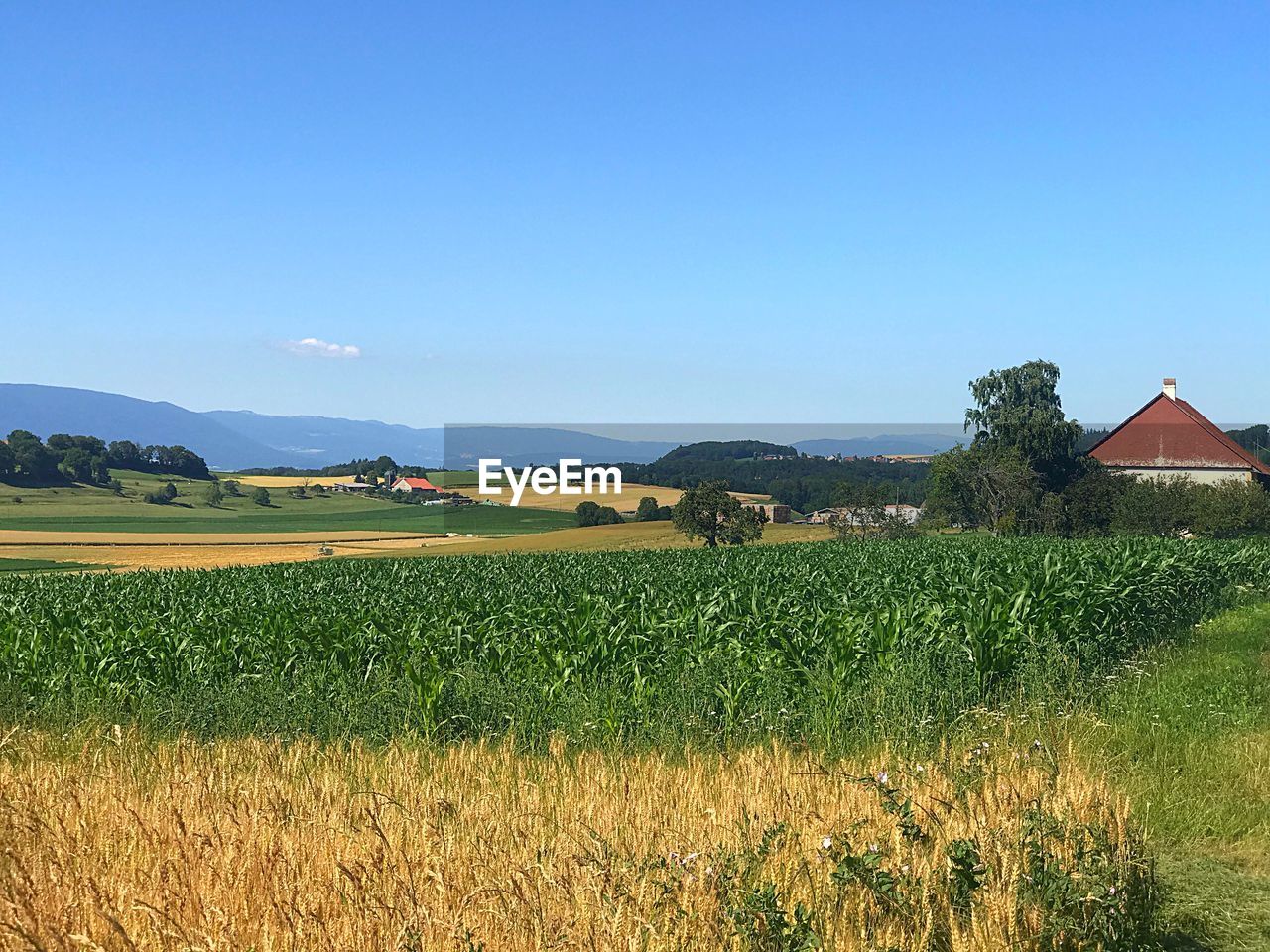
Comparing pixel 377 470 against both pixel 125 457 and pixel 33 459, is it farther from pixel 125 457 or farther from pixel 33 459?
pixel 33 459

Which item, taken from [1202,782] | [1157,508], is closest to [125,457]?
A: [1157,508]

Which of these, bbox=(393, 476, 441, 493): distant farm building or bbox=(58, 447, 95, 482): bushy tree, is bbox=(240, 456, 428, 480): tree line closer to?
bbox=(393, 476, 441, 493): distant farm building

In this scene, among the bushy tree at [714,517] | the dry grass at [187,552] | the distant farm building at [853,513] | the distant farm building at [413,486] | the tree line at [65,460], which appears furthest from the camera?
the tree line at [65,460]

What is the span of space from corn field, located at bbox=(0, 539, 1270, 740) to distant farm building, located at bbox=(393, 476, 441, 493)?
113 meters

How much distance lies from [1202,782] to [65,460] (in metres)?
157

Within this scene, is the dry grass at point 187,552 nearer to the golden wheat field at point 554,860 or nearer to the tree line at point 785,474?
the tree line at point 785,474

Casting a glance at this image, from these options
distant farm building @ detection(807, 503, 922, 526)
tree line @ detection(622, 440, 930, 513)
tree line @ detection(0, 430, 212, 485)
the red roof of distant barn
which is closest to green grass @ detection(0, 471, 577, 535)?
tree line @ detection(0, 430, 212, 485)

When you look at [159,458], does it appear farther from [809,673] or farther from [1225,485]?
[809,673]

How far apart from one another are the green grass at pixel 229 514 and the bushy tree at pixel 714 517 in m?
19.6

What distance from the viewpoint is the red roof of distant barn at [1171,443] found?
4087 inches

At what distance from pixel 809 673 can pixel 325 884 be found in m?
7.20

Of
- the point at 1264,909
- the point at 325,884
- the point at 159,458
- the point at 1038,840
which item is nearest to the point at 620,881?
the point at 325,884

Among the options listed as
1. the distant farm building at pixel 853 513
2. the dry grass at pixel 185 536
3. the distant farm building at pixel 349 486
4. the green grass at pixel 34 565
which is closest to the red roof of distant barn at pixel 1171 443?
the distant farm building at pixel 853 513

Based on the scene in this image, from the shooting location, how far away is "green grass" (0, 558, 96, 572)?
66125 millimetres
